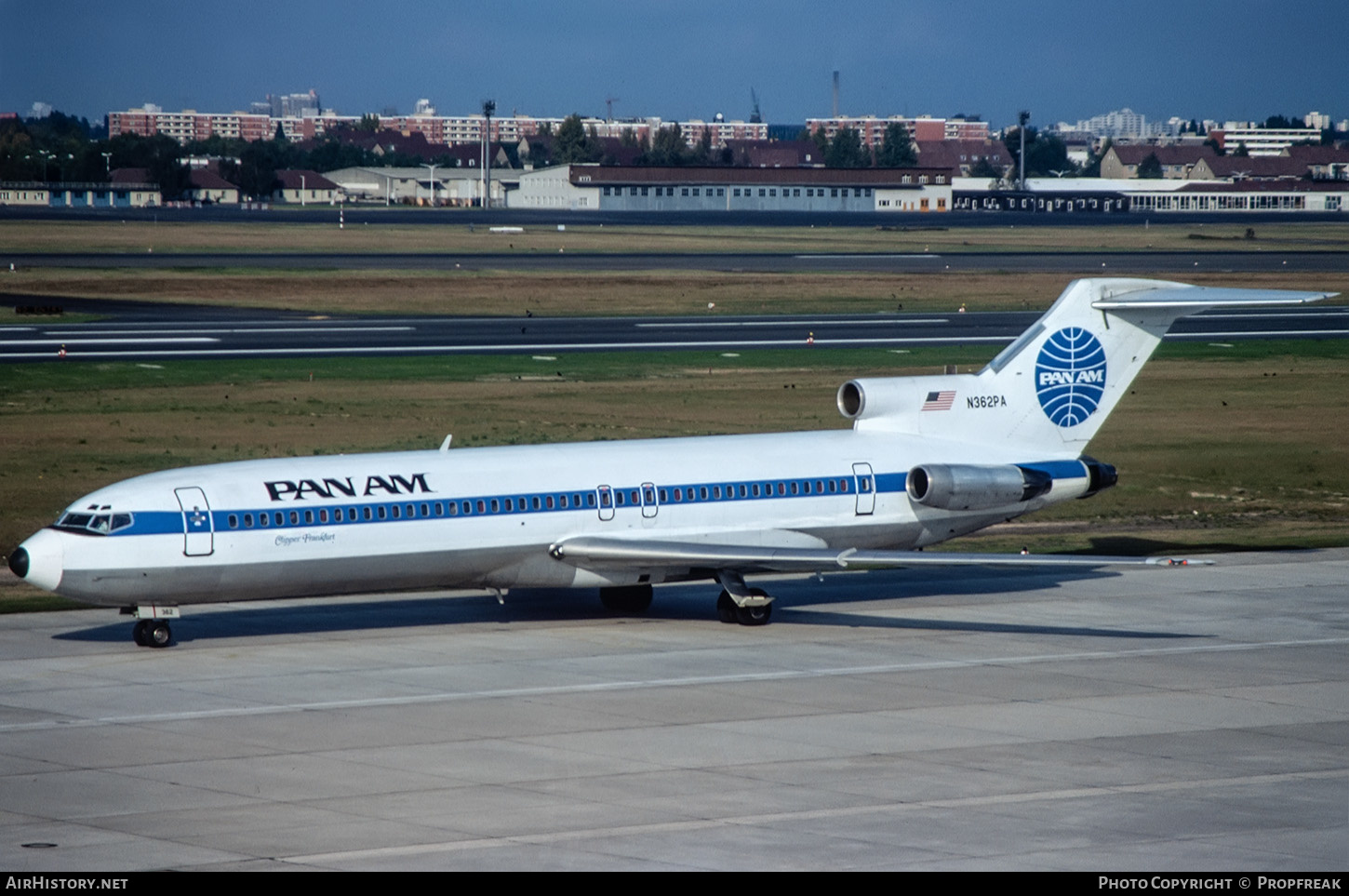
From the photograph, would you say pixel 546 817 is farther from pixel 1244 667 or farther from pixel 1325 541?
pixel 1325 541

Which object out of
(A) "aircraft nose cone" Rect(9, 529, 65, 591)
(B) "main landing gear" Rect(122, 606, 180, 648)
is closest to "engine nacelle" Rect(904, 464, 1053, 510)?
(B) "main landing gear" Rect(122, 606, 180, 648)

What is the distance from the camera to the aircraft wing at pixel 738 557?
3023 cm

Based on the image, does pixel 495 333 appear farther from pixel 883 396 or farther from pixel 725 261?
pixel 725 261

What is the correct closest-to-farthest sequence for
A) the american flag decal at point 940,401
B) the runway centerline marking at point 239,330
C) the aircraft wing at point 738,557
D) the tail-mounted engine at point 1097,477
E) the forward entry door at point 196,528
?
the forward entry door at point 196,528, the aircraft wing at point 738,557, the american flag decal at point 940,401, the tail-mounted engine at point 1097,477, the runway centerline marking at point 239,330

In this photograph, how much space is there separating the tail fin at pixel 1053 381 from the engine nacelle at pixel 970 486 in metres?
1.22

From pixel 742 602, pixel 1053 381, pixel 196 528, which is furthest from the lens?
pixel 1053 381

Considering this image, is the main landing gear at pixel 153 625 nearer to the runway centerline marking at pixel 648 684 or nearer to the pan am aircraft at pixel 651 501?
the pan am aircraft at pixel 651 501

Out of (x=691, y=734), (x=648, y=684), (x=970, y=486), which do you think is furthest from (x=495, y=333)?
(x=691, y=734)

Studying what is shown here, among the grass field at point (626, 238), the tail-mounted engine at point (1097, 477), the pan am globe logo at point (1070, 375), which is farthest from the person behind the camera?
the grass field at point (626, 238)

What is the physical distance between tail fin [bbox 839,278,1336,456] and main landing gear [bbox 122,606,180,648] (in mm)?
13201

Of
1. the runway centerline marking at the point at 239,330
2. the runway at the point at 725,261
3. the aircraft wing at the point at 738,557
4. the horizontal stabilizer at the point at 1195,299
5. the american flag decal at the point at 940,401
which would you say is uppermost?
the horizontal stabilizer at the point at 1195,299

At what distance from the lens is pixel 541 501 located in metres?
30.5

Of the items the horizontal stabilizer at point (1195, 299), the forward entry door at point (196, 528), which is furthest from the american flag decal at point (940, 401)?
the forward entry door at point (196, 528)

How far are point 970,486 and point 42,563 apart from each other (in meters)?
16.1
